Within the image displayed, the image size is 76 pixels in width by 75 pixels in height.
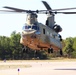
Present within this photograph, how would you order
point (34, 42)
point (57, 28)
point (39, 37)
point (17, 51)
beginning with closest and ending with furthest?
point (34, 42) → point (39, 37) → point (57, 28) → point (17, 51)

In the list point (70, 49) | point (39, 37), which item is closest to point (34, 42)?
point (39, 37)

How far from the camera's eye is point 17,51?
141 meters

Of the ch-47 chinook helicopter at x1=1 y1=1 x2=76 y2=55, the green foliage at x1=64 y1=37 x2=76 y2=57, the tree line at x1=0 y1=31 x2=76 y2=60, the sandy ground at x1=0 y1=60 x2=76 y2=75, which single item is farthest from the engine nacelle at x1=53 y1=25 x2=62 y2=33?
the green foliage at x1=64 y1=37 x2=76 y2=57

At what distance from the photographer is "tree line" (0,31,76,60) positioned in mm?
139625

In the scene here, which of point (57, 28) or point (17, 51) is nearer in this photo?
point (57, 28)

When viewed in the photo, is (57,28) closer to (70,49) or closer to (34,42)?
(34,42)

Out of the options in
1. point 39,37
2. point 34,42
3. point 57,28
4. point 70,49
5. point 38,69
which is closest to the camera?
point 34,42

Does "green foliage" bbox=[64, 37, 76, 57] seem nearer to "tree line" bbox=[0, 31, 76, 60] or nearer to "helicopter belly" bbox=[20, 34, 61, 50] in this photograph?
"tree line" bbox=[0, 31, 76, 60]

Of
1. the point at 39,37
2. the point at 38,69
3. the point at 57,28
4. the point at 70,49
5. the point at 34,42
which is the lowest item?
the point at 38,69

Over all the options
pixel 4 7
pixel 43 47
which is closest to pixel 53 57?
pixel 43 47

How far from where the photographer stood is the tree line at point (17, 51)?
458ft

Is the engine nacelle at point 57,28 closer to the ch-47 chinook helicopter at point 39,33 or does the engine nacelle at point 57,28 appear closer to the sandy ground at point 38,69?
the ch-47 chinook helicopter at point 39,33

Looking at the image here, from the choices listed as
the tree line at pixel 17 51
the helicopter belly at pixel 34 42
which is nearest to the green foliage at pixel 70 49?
the tree line at pixel 17 51

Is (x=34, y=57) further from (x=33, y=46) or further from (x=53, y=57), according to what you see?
(x=33, y=46)
